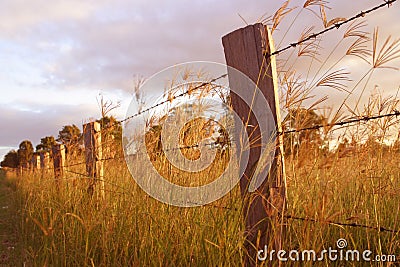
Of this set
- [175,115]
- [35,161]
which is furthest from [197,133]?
[35,161]

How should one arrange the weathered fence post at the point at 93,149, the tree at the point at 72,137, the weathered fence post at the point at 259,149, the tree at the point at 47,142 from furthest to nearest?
1. the tree at the point at 47,142
2. the tree at the point at 72,137
3. the weathered fence post at the point at 93,149
4. the weathered fence post at the point at 259,149

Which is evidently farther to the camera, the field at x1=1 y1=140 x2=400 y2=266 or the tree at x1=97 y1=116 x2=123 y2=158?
the tree at x1=97 y1=116 x2=123 y2=158

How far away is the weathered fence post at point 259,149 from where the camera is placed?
2080 mm

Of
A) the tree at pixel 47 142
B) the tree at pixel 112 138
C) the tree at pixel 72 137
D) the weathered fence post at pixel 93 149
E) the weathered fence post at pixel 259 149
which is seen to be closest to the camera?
the weathered fence post at pixel 259 149

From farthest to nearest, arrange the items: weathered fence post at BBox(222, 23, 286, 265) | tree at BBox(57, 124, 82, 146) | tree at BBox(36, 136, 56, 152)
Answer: tree at BBox(36, 136, 56, 152), tree at BBox(57, 124, 82, 146), weathered fence post at BBox(222, 23, 286, 265)

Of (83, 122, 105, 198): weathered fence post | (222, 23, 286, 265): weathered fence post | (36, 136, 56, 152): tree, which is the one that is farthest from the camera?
(36, 136, 56, 152): tree

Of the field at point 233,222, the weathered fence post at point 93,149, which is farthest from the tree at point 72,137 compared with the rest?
the field at point 233,222

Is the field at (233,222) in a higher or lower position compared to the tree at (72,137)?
lower

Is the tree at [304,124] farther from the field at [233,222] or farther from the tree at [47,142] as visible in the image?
the tree at [47,142]

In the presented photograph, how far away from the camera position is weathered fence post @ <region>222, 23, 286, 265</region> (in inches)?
81.9

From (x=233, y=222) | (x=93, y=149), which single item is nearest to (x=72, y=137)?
(x=93, y=149)

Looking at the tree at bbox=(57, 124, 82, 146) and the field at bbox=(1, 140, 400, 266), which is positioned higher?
the tree at bbox=(57, 124, 82, 146)

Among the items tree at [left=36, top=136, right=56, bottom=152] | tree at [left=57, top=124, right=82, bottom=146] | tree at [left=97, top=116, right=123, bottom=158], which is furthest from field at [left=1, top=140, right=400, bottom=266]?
tree at [left=36, top=136, right=56, bottom=152]

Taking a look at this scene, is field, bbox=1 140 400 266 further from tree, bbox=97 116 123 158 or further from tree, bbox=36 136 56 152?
tree, bbox=36 136 56 152
